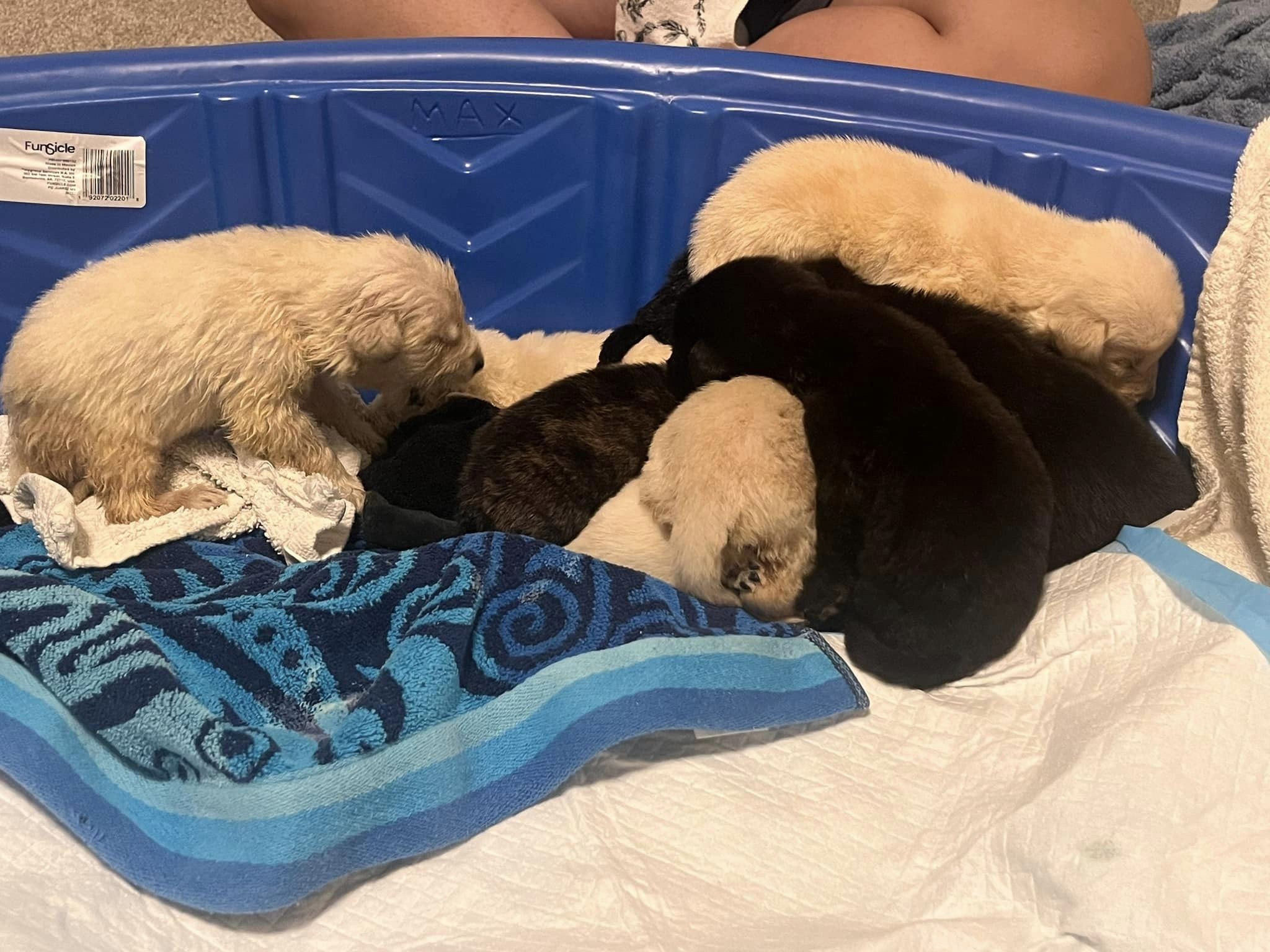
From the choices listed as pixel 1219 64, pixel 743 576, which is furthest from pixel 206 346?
pixel 1219 64

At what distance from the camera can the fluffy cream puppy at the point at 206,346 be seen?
3.25ft

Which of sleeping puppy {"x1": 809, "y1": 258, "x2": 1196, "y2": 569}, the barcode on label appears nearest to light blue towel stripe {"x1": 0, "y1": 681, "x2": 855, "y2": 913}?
sleeping puppy {"x1": 809, "y1": 258, "x2": 1196, "y2": 569}

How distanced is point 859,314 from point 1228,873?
586 mm

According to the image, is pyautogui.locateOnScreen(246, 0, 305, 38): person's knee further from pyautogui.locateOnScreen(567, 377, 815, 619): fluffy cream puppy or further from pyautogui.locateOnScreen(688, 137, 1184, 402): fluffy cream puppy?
pyautogui.locateOnScreen(567, 377, 815, 619): fluffy cream puppy

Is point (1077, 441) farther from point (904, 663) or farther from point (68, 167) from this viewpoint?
point (68, 167)

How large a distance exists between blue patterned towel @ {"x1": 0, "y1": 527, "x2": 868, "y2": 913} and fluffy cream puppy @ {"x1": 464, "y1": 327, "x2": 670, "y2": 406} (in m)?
0.31

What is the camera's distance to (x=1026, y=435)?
39.8 inches

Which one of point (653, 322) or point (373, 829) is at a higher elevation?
point (653, 322)

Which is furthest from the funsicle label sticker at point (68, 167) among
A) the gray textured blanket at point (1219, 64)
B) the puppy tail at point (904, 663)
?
the gray textured blanket at point (1219, 64)

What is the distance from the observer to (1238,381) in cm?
108

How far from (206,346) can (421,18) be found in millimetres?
772

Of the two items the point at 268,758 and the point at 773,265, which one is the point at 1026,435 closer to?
the point at 773,265

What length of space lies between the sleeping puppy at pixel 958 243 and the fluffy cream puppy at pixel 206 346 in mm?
383

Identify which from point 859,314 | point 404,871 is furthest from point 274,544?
point 859,314
